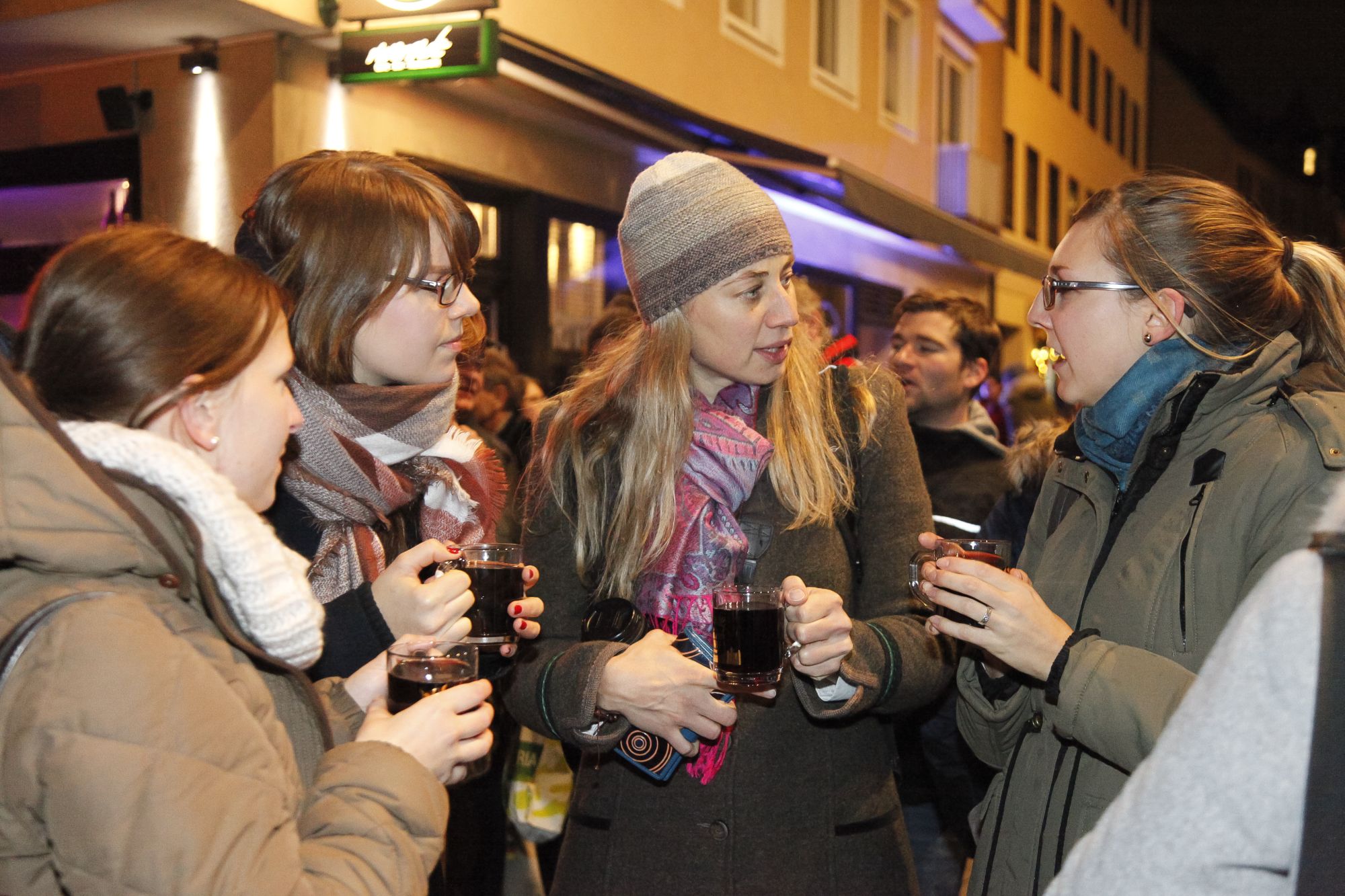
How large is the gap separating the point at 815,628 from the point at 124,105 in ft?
21.9

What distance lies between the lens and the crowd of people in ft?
4.37

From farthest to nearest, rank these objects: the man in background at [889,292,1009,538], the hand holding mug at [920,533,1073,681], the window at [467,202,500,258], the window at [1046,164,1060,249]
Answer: the window at [1046,164,1060,249] < the window at [467,202,500,258] < the man in background at [889,292,1009,538] < the hand holding mug at [920,533,1073,681]

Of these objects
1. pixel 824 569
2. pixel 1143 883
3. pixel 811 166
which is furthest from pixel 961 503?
pixel 811 166

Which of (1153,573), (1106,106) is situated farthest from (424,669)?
(1106,106)

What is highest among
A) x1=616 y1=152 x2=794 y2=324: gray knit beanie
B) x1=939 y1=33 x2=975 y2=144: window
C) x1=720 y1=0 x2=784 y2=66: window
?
x1=939 y1=33 x2=975 y2=144: window

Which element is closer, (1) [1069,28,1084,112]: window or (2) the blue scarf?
(2) the blue scarf

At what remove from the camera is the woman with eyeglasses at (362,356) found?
2.23 metres

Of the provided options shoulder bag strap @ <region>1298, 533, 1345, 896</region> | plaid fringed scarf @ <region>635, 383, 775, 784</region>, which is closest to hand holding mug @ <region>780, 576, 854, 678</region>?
plaid fringed scarf @ <region>635, 383, 775, 784</region>

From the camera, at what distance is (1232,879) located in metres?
1.11

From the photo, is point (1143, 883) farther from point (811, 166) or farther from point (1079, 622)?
point (811, 166)

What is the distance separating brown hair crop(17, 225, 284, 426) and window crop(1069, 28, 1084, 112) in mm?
26033

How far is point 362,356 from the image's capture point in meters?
2.43

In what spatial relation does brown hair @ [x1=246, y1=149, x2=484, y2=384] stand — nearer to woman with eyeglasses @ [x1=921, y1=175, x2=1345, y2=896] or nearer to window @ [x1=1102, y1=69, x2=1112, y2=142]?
woman with eyeglasses @ [x1=921, y1=175, x2=1345, y2=896]

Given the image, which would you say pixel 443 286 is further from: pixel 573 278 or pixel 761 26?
pixel 761 26
